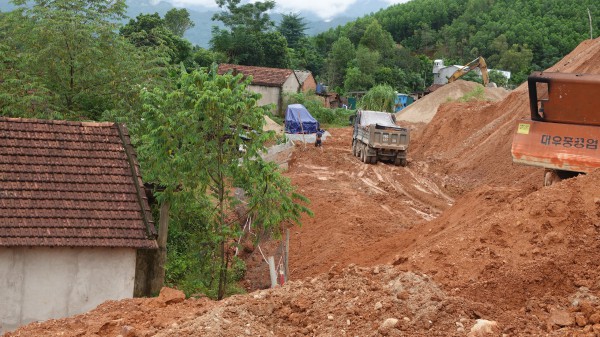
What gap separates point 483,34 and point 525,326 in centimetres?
10234

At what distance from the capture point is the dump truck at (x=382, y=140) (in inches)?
1210

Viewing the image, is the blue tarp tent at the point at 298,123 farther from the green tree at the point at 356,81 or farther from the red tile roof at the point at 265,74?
the green tree at the point at 356,81

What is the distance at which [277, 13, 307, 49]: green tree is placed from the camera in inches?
3575

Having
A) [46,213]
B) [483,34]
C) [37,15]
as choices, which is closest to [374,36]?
[483,34]

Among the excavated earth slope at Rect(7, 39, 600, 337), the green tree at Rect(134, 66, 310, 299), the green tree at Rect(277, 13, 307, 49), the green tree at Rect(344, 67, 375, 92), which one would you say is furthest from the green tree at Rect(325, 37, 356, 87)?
the green tree at Rect(134, 66, 310, 299)

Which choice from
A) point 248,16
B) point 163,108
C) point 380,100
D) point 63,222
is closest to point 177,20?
point 248,16

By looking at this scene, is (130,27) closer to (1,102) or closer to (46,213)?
(1,102)

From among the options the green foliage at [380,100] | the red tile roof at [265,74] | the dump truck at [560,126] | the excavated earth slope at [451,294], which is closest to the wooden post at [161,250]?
the excavated earth slope at [451,294]

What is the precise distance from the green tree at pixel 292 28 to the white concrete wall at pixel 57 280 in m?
79.4

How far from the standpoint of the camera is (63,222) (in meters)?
12.7

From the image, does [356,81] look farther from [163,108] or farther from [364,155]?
[163,108]

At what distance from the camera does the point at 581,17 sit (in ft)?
322

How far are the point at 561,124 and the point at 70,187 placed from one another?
9.53m

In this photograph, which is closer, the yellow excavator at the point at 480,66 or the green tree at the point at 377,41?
the yellow excavator at the point at 480,66
